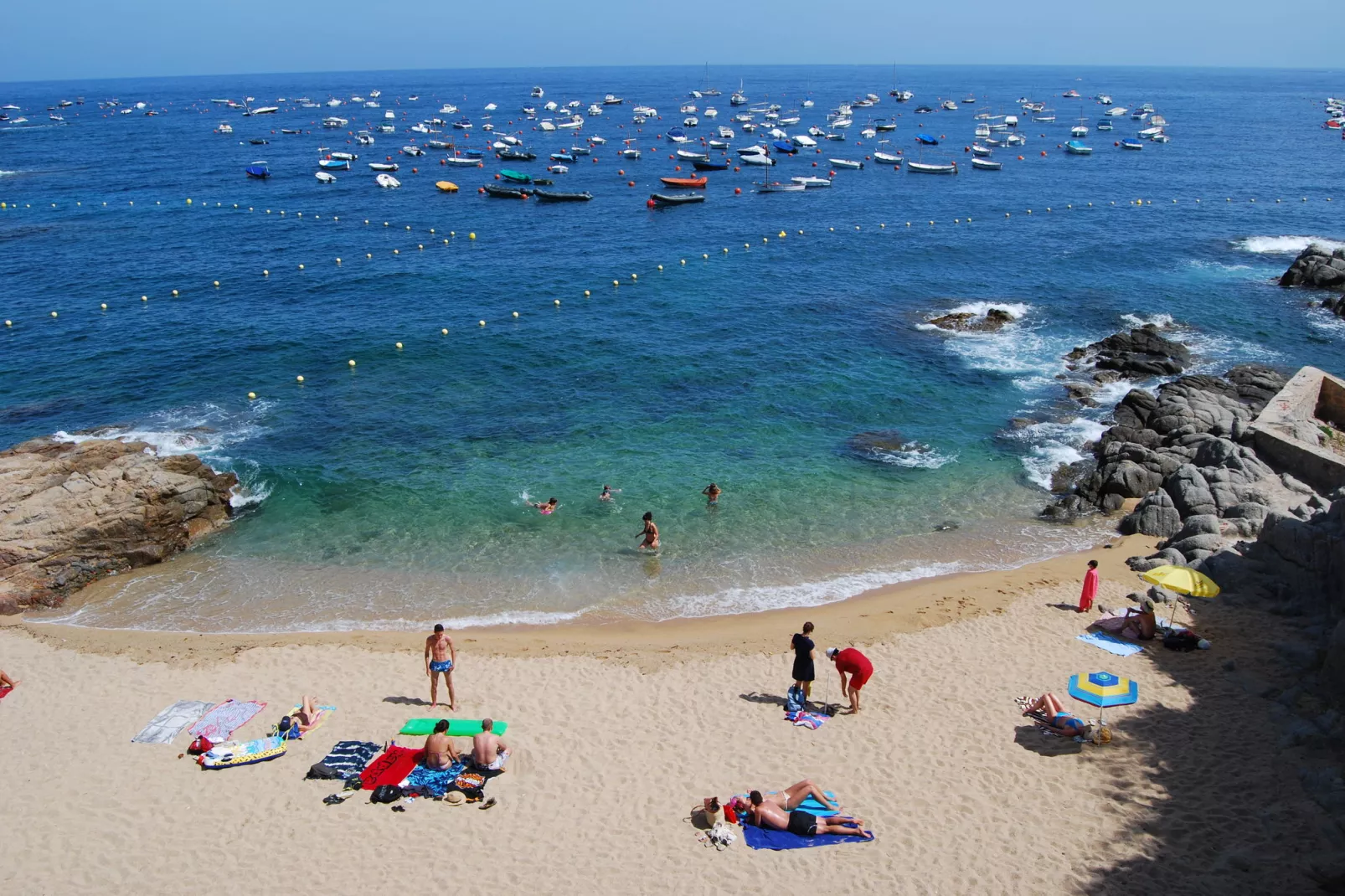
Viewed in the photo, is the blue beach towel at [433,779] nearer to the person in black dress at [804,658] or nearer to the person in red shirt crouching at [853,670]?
the person in black dress at [804,658]

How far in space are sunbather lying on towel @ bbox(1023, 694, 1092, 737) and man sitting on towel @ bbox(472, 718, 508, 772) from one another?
32.6 feet

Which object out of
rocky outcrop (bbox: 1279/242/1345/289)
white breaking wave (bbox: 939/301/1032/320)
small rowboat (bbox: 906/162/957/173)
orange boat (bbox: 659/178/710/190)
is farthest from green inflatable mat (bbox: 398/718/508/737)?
small rowboat (bbox: 906/162/957/173)

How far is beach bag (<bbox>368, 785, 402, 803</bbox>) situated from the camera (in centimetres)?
1462

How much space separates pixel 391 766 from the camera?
50.3 ft

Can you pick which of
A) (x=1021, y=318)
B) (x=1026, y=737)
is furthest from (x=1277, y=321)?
(x=1026, y=737)

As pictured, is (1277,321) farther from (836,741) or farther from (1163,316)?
(836,741)

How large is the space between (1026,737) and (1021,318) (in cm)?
3325

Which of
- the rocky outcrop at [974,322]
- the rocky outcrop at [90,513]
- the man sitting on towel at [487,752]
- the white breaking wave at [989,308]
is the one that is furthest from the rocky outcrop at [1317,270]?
the rocky outcrop at [90,513]

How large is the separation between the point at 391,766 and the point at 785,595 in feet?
36.4

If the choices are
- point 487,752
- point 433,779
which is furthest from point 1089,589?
point 433,779

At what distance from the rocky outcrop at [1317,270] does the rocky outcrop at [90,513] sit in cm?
5432

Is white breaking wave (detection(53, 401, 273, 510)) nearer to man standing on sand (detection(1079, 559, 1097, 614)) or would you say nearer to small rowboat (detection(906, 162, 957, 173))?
man standing on sand (detection(1079, 559, 1097, 614))

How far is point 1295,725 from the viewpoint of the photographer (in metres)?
15.4

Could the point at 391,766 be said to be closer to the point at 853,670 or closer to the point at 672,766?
the point at 672,766
